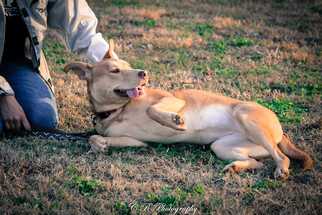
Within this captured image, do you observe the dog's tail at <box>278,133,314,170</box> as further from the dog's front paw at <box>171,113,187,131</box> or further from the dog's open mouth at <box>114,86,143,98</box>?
the dog's open mouth at <box>114,86,143,98</box>

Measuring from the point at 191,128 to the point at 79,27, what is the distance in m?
1.74

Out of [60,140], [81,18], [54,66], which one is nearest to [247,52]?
[54,66]

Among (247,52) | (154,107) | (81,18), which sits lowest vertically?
(247,52)

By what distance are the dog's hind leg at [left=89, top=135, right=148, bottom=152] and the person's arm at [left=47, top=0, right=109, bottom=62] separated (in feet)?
3.14

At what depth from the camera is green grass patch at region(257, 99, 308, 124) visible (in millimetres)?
6688

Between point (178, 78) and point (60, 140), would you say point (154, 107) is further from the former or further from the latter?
point (178, 78)

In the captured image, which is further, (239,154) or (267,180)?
(239,154)

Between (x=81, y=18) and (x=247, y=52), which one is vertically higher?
(x=81, y=18)

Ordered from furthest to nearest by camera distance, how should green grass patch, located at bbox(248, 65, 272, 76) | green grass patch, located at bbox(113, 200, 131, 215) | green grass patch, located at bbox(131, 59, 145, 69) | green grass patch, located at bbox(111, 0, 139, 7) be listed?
green grass patch, located at bbox(111, 0, 139, 7), green grass patch, located at bbox(131, 59, 145, 69), green grass patch, located at bbox(248, 65, 272, 76), green grass patch, located at bbox(113, 200, 131, 215)

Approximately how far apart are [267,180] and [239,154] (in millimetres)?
531

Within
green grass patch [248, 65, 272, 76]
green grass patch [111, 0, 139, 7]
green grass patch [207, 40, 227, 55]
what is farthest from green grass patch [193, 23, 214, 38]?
green grass patch [111, 0, 139, 7]

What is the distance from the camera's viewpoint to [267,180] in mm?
4945

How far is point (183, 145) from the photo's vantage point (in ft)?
19.2

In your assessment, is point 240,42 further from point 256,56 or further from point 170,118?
point 170,118
